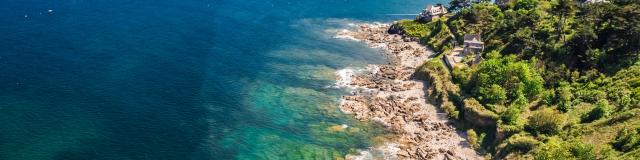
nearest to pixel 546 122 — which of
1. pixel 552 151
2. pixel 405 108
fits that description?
pixel 552 151

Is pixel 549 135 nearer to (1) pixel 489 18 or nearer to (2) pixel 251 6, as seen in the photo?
(1) pixel 489 18

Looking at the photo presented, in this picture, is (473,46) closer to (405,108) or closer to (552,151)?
(405,108)

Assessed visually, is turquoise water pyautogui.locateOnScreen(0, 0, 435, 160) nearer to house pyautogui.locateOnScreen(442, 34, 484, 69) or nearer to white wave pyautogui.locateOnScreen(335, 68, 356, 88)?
white wave pyautogui.locateOnScreen(335, 68, 356, 88)

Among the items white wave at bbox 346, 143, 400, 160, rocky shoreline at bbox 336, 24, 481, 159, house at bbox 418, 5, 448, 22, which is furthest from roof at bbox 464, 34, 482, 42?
white wave at bbox 346, 143, 400, 160

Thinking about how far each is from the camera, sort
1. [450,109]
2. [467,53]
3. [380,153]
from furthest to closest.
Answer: [467,53], [450,109], [380,153]

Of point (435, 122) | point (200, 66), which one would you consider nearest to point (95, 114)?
point (200, 66)

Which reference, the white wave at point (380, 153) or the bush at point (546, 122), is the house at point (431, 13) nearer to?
the white wave at point (380, 153)

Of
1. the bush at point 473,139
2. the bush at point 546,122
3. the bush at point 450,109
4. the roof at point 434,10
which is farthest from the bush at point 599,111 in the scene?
the roof at point 434,10

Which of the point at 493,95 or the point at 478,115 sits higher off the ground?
the point at 493,95
